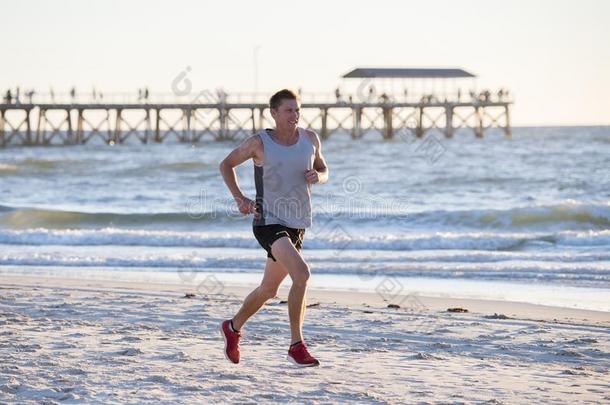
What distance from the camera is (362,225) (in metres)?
20.6

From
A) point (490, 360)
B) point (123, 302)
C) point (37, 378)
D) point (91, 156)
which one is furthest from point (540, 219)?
point (91, 156)

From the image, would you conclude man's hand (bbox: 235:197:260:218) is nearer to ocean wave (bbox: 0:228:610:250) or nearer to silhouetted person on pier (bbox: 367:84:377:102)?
ocean wave (bbox: 0:228:610:250)

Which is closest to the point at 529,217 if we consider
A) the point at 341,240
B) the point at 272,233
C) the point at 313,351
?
the point at 341,240

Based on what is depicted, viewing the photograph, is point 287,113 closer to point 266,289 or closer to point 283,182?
point 283,182

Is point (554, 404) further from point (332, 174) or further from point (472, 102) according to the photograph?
point (472, 102)

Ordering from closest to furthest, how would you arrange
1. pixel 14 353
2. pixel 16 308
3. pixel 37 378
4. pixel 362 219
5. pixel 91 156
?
pixel 37 378, pixel 14 353, pixel 16 308, pixel 362 219, pixel 91 156

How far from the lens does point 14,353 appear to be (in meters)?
6.31

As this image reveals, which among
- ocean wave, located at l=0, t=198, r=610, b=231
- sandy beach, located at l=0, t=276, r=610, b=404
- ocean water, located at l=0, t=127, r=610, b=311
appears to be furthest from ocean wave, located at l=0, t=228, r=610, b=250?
sandy beach, located at l=0, t=276, r=610, b=404

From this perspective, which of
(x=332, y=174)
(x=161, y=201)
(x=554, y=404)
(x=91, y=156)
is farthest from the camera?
(x=91, y=156)

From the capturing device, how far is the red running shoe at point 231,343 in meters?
6.05

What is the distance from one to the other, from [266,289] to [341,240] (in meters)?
12.0

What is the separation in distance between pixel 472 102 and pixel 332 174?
67.6ft

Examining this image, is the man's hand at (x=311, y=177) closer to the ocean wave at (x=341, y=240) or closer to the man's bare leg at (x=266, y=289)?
the man's bare leg at (x=266, y=289)

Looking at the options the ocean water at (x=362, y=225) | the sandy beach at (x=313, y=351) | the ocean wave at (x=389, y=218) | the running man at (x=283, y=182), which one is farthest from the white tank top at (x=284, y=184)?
the ocean wave at (x=389, y=218)
